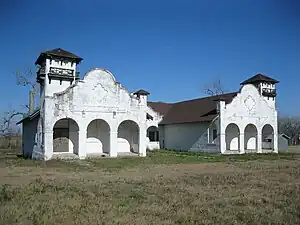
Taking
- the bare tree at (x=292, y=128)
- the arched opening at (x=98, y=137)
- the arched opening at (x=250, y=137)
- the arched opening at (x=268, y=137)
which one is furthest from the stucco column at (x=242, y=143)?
the bare tree at (x=292, y=128)

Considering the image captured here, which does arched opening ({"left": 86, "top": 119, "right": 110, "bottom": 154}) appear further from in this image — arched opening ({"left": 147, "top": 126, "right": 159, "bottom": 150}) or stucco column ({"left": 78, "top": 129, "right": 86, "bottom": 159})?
arched opening ({"left": 147, "top": 126, "right": 159, "bottom": 150})

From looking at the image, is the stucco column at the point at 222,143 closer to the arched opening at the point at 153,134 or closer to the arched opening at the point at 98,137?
the arched opening at the point at 153,134

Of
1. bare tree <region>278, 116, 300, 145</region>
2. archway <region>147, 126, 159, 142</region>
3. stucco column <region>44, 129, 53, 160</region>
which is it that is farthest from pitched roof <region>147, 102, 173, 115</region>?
bare tree <region>278, 116, 300, 145</region>

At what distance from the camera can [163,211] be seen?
8336 millimetres

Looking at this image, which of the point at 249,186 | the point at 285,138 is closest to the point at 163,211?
the point at 249,186

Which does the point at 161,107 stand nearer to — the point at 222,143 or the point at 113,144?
the point at 222,143

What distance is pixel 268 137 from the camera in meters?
40.0

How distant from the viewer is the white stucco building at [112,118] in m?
26.4

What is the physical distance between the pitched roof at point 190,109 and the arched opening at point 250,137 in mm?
4221

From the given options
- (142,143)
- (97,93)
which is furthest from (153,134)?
(97,93)

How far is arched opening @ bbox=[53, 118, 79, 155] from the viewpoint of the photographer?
28078 millimetres

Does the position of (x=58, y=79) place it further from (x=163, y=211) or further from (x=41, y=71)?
(x=163, y=211)

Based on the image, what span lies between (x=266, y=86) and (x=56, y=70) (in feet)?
76.6

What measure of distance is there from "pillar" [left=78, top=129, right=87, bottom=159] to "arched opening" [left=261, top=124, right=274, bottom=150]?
21.8m
